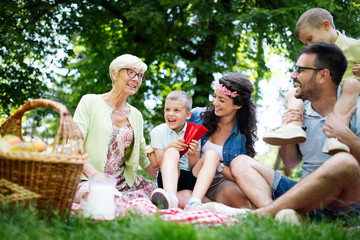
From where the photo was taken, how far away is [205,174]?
336 centimetres

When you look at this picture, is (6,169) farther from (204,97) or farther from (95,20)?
(95,20)

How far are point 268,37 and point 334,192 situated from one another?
7320 mm

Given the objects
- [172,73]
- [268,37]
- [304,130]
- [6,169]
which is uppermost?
[268,37]

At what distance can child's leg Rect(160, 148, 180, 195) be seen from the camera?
3.32 metres

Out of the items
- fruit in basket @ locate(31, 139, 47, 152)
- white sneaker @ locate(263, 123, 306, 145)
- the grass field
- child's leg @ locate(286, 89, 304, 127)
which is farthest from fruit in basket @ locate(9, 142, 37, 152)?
child's leg @ locate(286, 89, 304, 127)

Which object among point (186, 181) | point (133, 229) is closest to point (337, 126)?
point (186, 181)

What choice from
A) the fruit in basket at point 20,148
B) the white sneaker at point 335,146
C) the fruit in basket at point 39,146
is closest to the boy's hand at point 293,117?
the white sneaker at point 335,146

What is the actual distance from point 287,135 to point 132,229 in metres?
1.54

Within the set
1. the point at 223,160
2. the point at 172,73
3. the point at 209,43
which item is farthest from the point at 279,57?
the point at 223,160

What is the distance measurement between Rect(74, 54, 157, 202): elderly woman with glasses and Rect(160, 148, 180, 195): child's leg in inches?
20.2

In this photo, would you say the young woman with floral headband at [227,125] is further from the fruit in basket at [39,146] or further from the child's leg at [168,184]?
the fruit in basket at [39,146]

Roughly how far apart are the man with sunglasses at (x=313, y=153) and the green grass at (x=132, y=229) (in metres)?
0.26

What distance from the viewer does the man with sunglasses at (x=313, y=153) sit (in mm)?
2689

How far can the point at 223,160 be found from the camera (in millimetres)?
3795
